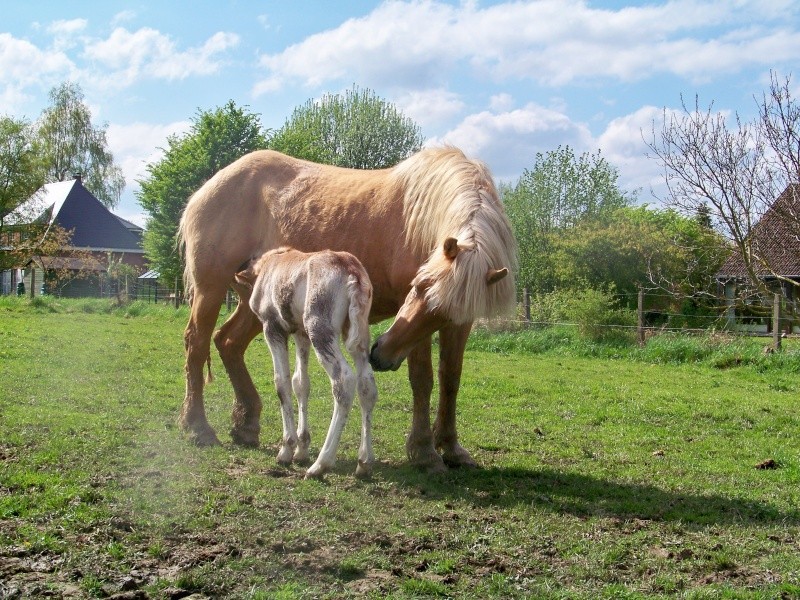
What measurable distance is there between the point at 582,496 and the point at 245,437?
3.07 metres

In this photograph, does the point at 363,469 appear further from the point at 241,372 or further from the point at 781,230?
the point at 781,230

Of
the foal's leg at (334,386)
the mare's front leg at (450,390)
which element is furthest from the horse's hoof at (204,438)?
the mare's front leg at (450,390)

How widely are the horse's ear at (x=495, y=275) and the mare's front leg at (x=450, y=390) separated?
832 mm

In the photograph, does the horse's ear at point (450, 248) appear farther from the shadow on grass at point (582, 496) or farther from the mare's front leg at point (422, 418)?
the shadow on grass at point (582, 496)

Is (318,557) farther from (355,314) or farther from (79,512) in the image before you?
(355,314)

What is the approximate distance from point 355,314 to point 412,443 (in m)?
1.26

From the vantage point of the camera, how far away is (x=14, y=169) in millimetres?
31656

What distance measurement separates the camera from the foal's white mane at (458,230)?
5402mm

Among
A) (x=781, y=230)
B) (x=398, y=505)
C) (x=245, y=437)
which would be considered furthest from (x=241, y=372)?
(x=781, y=230)

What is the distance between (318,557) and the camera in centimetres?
403

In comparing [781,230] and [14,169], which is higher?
[14,169]

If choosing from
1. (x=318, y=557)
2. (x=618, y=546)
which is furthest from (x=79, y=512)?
(x=618, y=546)

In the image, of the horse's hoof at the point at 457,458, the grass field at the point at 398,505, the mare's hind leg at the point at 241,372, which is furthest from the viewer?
the mare's hind leg at the point at 241,372

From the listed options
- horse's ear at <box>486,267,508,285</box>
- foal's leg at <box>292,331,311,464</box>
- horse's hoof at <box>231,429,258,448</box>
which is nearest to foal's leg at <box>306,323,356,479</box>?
foal's leg at <box>292,331,311,464</box>
